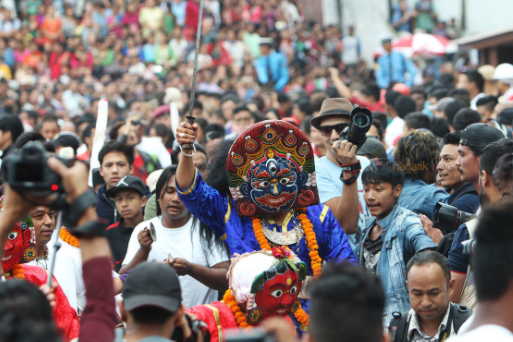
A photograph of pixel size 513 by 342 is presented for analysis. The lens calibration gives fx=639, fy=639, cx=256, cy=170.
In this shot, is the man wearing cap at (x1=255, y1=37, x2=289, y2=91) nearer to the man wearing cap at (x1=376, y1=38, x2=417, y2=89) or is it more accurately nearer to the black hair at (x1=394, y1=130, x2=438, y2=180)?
the man wearing cap at (x1=376, y1=38, x2=417, y2=89)

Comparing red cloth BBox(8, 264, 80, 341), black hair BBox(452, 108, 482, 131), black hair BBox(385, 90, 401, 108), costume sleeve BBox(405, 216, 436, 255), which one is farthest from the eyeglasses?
black hair BBox(385, 90, 401, 108)

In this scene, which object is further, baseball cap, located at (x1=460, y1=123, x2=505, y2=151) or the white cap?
Result: the white cap

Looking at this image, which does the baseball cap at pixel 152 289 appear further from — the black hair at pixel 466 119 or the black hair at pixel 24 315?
the black hair at pixel 466 119

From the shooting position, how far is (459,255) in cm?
338

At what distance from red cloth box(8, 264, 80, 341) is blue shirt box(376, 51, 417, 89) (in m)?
10.4

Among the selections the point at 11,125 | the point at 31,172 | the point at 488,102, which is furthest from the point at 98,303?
the point at 488,102

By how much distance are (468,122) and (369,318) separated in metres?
4.52

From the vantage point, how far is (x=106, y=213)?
17.4 ft

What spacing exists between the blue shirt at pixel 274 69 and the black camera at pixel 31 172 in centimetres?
1246

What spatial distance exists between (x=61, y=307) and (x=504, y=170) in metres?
2.34

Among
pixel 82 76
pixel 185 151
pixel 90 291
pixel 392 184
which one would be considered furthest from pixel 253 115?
pixel 82 76

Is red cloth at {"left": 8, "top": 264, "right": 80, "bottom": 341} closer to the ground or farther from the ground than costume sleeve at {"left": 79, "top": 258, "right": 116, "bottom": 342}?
closer to the ground

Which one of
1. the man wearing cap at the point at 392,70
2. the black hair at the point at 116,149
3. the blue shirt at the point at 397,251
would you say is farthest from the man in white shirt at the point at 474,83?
the blue shirt at the point at 397,251

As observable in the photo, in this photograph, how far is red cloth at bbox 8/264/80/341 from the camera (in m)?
3.21
